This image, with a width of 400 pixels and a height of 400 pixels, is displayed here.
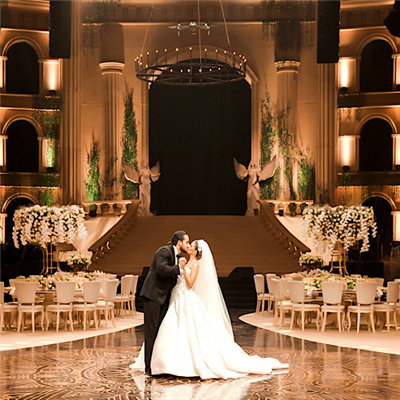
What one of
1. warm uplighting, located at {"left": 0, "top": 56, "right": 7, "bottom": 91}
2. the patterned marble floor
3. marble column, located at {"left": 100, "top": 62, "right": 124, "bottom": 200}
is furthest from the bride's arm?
warm uplighting, located at {"left": 0, "top": 56, "right": 7, "bottom": 91}

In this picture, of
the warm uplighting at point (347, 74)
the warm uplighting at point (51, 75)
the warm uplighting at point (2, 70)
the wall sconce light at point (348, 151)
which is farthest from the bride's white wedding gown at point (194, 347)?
the warm uplighting at point (2, 70)

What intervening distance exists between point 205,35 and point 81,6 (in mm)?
4294

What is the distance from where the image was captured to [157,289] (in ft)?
23.4

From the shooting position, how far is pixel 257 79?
24.0 metres

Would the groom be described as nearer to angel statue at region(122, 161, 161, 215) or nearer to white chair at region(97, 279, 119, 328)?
white chair at region(97, 279, 119, 328)

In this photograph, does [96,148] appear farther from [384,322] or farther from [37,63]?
[384,322]

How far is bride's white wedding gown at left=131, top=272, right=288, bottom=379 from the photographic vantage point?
685 centimetres

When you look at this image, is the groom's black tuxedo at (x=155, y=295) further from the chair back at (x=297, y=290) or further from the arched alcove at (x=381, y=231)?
the arched alcove at (x=381, y=231)

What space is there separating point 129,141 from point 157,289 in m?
16.7

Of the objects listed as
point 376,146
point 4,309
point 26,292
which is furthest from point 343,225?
point 376,146

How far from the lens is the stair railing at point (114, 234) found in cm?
1844

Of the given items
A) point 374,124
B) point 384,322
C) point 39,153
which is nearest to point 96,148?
point 39,153

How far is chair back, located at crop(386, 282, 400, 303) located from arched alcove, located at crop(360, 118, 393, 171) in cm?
1200

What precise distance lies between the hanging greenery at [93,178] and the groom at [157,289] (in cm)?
1592
